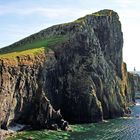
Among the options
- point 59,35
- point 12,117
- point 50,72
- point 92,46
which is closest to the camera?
point 12,117

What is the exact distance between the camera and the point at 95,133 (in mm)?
142000

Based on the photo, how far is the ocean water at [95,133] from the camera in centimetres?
13188

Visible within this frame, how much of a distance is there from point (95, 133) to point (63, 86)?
35.8 metres

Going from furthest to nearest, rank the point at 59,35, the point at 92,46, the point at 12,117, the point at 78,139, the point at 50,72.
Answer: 1. the point at 59,35
2. the point at 92,46
3. the point at 50,72
4. the point at 12,117
5. the point at 78,139

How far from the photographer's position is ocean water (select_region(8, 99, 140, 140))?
13188 cm

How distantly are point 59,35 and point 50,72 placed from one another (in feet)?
126

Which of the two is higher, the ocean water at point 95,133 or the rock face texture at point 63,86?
the rock face texture at point 63,86

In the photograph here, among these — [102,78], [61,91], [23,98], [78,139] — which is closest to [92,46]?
[102,78]

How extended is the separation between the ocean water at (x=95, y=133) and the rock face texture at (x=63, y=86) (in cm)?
740

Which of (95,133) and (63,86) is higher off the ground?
(63,86)

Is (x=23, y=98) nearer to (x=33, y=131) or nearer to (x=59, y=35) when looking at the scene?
(x=33, y=131)

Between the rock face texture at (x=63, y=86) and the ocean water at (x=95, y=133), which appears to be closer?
the ocean water at (x=95, y=133)

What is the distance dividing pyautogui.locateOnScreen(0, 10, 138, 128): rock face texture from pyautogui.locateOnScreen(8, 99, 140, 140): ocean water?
7403 millimetres

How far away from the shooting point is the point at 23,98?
147250 millimetres
